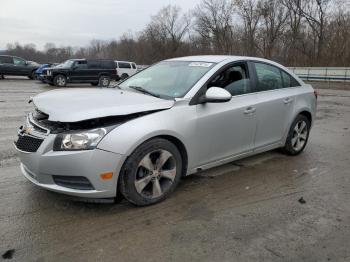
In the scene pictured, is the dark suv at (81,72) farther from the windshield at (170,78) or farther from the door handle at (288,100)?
the door handle at (288,100)

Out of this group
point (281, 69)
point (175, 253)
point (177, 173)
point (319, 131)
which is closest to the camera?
point (175, 253)

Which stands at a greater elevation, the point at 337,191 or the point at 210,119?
the point at 210,119

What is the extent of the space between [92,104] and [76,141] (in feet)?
1.58

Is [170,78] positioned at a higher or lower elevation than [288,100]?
higher

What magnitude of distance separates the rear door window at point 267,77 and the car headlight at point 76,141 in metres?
2.67

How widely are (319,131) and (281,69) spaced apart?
321 cm

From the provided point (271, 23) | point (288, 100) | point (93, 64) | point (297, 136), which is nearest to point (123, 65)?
point (93, 64)

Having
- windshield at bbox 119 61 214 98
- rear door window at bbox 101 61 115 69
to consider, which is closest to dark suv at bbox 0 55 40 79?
rear door window at bbox 101 61 115 69

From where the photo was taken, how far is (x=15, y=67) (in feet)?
90.3

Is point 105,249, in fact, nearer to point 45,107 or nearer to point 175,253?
point 175,253

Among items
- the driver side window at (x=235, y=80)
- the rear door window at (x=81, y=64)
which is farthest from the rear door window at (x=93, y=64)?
the driver side window at (x=235, y=80)

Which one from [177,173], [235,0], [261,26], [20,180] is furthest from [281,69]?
[235,0]

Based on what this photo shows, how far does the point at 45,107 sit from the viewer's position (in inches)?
151

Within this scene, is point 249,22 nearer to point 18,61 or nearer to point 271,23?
point 271,23
